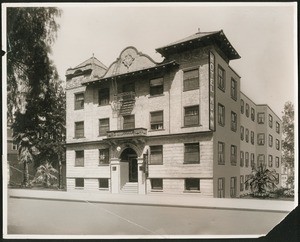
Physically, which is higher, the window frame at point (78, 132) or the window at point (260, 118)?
the window at point (260, 118)

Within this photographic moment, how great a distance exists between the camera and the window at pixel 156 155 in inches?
351

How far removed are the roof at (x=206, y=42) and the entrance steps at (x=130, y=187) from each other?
3.10 meters

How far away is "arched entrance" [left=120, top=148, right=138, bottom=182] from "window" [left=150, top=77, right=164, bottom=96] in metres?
1.43

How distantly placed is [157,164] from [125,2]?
11.8ft

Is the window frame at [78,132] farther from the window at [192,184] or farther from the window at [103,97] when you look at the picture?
the window at [192,184]

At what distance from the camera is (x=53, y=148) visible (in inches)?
370

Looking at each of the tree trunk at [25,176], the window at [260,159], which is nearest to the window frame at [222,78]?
the window at [260,159]

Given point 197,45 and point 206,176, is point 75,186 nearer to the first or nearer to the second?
point 206,176

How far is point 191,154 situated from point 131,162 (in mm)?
1447

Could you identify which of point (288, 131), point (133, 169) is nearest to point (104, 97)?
point (133, 169)

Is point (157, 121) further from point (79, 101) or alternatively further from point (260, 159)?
point (260, 159)

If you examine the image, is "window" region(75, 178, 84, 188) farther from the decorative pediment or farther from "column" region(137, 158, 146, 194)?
the decorative pediment

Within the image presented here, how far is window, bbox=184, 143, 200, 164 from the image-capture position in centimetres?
859

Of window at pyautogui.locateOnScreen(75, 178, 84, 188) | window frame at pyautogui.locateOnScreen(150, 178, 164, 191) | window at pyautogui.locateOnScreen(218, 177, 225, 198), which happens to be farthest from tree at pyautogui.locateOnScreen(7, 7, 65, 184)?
window at pyautogui.locateOnScreen(218, 177, 225, 198)
